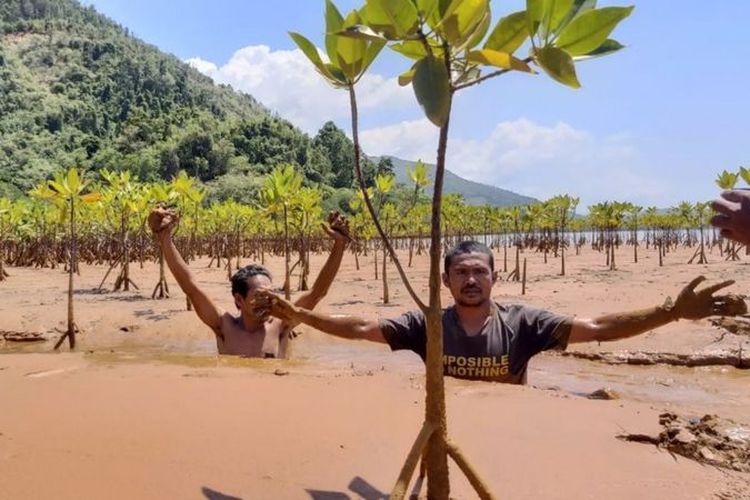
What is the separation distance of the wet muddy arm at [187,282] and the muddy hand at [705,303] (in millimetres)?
2804

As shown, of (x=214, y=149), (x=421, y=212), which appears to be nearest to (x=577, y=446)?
(x=421, y=212)

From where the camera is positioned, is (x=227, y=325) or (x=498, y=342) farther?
(x=227, y=325)

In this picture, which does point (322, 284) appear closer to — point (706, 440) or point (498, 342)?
point (498, 342)

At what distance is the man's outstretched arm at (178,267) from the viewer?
362 cm

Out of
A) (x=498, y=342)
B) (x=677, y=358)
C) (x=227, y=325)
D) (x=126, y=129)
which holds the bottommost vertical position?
(x=677, y=358)

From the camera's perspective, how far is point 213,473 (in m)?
1.93

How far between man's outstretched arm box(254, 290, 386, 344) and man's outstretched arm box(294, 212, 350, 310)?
2.21 feet

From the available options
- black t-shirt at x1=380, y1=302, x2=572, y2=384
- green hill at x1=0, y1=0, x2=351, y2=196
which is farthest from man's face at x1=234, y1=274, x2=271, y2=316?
green hill at x1=0, y1=0, x2=351, y2=196

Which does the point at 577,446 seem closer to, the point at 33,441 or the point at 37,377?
the point at 33,441

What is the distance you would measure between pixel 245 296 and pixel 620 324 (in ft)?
8.31

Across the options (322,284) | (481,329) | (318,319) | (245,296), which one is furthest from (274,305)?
(245,296)

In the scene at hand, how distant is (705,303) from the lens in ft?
6.93

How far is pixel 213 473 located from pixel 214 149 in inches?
2640

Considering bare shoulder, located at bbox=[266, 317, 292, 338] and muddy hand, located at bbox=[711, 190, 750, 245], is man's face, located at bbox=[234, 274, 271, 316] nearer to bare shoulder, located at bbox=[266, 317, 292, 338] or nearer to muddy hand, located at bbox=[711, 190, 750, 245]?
bare shoulder, located at bbox=[266, 317, 292, 338]
